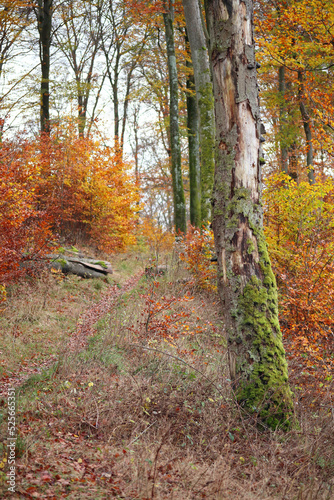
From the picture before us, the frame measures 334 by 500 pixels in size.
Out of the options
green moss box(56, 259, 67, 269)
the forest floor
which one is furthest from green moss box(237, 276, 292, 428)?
green moss box(56, 259, 67, 269)

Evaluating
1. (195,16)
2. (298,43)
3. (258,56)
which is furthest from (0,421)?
(298,43)

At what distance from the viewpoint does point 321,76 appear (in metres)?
13.0

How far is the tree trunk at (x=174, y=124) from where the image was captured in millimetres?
12906

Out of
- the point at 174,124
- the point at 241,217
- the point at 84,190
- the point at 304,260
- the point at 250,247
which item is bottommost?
the point at 304,260

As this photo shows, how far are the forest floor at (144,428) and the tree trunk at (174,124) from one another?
25.3 feet

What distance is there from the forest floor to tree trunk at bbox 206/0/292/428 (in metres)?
0.42

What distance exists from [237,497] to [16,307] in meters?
5.53

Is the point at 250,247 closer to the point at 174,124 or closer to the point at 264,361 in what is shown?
the point at 264,361

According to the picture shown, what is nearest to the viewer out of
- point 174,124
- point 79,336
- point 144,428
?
point 144,428

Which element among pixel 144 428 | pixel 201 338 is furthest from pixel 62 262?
pixel 144 428

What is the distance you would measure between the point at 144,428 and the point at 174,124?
11.4 m

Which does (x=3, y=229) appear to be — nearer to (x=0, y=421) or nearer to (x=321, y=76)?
(x=0, y=421)

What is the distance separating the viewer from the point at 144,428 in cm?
357

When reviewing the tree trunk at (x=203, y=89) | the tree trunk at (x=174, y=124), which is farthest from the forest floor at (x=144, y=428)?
the tree trunk at (x=174, y=124)
